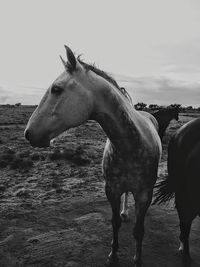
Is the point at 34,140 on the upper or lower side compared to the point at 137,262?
upper

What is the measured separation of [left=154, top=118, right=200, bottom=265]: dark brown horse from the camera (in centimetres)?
311

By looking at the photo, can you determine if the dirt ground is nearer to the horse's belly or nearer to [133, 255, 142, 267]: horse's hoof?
[133, 255, 142, 267]: horse's hoof

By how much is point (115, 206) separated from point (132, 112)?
4.13ft

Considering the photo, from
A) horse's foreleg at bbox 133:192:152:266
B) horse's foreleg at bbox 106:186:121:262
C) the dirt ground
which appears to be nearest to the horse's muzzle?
horse's foreleg at bbox 106:186:121:262

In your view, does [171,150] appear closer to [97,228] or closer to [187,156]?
[187,156]

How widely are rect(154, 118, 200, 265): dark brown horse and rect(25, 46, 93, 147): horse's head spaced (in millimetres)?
1279

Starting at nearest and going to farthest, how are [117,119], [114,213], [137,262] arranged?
[117,119] → [137,262] → [114,213]

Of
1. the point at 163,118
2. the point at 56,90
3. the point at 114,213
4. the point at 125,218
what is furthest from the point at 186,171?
the point at 163,118

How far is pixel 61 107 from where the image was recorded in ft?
8.98

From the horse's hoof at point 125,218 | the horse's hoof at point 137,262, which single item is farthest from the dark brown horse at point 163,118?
the horse's hoof at point 137,262

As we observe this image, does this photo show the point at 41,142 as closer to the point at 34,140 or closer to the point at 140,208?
the point at 34,140

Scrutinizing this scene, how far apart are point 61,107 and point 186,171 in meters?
1.55

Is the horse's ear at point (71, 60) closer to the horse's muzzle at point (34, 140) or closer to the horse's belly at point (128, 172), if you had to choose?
the horse's muzzle at point (34, 140)

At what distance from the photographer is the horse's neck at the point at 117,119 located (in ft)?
9.95
